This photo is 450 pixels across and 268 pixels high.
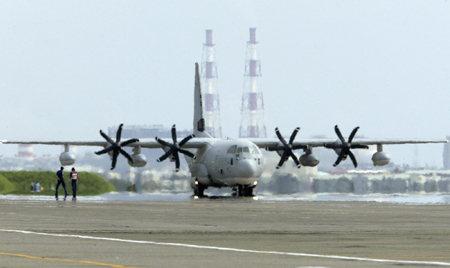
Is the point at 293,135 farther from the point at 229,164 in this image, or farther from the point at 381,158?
the point at 381,158

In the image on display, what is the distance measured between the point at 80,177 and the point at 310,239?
189ft

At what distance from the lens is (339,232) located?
716 inches

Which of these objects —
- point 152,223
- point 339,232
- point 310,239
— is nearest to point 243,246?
point 310,239

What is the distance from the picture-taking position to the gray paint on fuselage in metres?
47.3

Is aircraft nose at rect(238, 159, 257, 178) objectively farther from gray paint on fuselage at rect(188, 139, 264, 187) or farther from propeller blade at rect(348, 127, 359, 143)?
propeller blade at rect(348, 127, 359, 143)

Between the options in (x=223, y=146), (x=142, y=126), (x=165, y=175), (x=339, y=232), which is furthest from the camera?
(x=142, y=126)

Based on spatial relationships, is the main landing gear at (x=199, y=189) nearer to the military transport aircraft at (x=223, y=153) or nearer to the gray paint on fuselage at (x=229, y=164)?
the military transport aircraft at (x=223, y=153)

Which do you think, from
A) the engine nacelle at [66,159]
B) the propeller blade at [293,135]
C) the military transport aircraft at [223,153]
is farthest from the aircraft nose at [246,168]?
the engine nacelle at [66,159]

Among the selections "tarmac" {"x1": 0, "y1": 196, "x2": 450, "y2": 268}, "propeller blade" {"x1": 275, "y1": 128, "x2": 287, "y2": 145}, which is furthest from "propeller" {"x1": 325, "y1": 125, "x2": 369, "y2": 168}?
"tarmac" {"x1": 0, "y1": 196, "x2": 450, "y2": 268}

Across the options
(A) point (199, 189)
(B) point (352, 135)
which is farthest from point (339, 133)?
(A) point (199, 189)

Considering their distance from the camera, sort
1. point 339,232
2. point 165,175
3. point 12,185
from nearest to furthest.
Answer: point 339,232
point 165,175
point 12,185

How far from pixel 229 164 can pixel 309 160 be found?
7108 mm

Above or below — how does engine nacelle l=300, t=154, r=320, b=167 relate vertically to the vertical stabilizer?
below

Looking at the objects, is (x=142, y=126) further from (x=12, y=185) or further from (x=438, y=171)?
(x=438, y=171)
